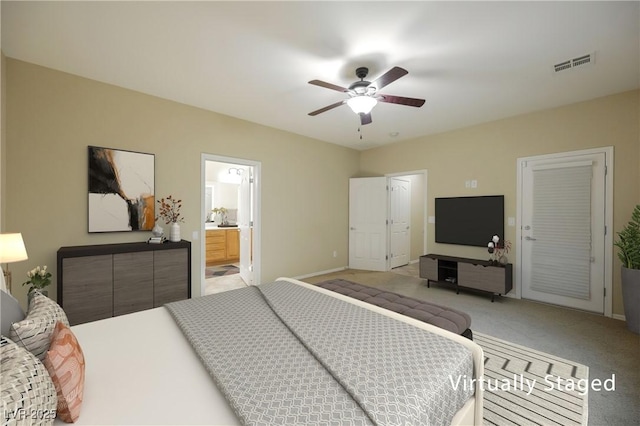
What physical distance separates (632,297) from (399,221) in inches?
142

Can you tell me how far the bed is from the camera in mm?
927

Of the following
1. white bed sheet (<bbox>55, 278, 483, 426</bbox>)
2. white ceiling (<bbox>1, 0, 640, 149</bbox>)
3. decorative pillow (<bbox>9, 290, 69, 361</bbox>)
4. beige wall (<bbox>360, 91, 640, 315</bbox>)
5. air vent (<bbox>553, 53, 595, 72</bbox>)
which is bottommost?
white bed sheet (<bbox>55, 278, 483, 426</bbox>)

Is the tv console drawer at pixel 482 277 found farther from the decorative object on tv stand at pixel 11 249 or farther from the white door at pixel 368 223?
the decorative object on tv stand at pixel 11 249

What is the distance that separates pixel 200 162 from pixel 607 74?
4.84 m

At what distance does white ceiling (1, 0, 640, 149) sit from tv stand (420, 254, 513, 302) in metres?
2.29

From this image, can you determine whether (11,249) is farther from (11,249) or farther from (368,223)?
(368,223)

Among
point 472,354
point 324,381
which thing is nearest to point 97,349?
point 324,381

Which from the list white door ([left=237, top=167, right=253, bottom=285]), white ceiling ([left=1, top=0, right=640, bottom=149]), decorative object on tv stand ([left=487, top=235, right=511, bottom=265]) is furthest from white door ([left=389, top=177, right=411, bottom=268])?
white door ([left=237, top=167, right=253, bottom=285])

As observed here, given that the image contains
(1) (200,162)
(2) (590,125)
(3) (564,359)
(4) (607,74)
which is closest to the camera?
(3) (564,359)

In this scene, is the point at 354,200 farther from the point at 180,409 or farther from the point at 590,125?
the point at 180,409

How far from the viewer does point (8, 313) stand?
113cm

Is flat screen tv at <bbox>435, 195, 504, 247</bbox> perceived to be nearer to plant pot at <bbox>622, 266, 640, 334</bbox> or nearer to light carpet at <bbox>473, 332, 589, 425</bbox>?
plant pot at <bbox>622, 266, 640, 334</bbox>

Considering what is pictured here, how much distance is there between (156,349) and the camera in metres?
1.38

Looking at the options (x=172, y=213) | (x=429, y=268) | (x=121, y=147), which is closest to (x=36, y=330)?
(x=172, y=213)
